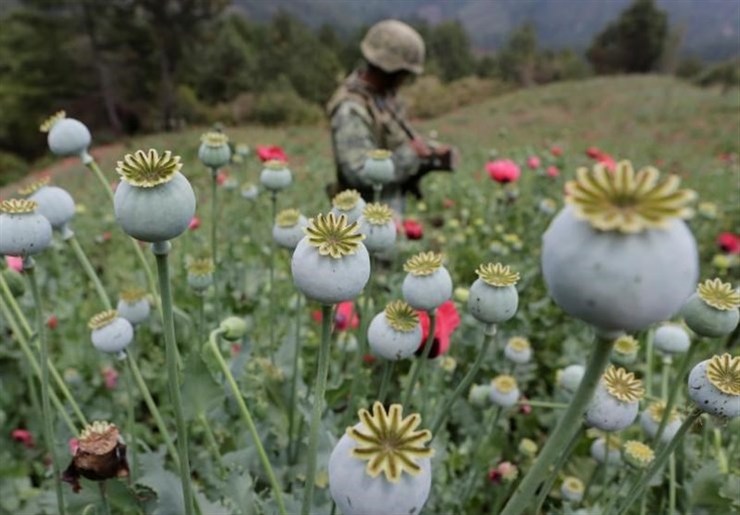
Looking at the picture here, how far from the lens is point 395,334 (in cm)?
74

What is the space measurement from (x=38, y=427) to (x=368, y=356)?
92 cm

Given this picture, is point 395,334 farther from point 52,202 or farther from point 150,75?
point 150,75

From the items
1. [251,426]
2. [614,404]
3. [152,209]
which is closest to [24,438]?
[251,426]

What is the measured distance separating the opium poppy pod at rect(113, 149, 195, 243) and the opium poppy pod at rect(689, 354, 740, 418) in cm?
56

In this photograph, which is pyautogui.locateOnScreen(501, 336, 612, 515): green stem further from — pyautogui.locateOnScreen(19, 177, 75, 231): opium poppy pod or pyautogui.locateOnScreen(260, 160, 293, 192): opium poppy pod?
pyautogui.locateOnScreen(260, 160, 293, 192): opium poppy pod

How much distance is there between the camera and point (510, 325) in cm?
186

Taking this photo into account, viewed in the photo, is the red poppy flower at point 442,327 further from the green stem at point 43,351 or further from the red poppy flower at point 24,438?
the red poppy flower at point 24,438

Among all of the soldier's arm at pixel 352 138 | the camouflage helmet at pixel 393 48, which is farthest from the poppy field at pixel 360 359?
the camouflage helmet at pixel 393 48

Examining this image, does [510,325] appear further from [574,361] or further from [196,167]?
[196,167]

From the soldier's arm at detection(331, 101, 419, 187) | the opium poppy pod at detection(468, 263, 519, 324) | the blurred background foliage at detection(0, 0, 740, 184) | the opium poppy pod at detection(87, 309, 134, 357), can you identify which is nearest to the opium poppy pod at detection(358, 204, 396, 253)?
the opium poppy pod at detection(468, 263, 519, 324)

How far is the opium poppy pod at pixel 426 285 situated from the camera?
729mm

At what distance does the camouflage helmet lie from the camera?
2.27m

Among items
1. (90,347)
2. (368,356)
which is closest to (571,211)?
(368,356)

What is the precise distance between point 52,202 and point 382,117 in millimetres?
1683
